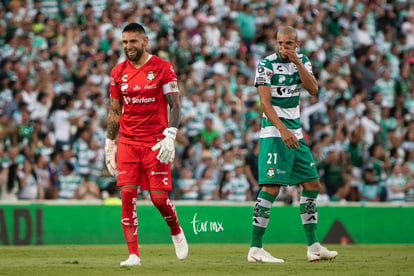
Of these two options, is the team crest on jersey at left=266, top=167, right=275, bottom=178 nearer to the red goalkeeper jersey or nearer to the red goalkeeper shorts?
the red goalkeeper shorts

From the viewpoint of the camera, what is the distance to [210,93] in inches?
773

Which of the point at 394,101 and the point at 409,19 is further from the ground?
the point at 409,19

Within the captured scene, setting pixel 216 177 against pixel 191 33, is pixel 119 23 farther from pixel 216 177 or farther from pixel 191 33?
pixel 216 177

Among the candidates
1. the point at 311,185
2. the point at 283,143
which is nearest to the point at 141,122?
the point at 283,143

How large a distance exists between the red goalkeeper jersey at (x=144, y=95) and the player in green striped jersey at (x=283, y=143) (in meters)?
1.20

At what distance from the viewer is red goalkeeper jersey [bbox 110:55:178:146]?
31.4 feet

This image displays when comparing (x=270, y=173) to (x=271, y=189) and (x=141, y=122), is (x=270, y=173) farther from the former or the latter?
(x=141, y=122)

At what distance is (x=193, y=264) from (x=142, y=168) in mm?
1308

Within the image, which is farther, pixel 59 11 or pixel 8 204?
pixel 59 11

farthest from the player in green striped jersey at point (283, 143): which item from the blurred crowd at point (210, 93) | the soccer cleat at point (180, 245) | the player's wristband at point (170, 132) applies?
the blurred crowd at point (210, 93)

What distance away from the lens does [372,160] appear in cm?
1900

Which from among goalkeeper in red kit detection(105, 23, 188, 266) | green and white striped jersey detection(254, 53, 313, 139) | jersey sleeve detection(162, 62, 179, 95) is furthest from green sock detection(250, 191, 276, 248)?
jersey sleeve detection(162, 62, 179, 95)

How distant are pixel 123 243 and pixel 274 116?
673 centimetres

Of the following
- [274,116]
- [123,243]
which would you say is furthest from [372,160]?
[274,116]
